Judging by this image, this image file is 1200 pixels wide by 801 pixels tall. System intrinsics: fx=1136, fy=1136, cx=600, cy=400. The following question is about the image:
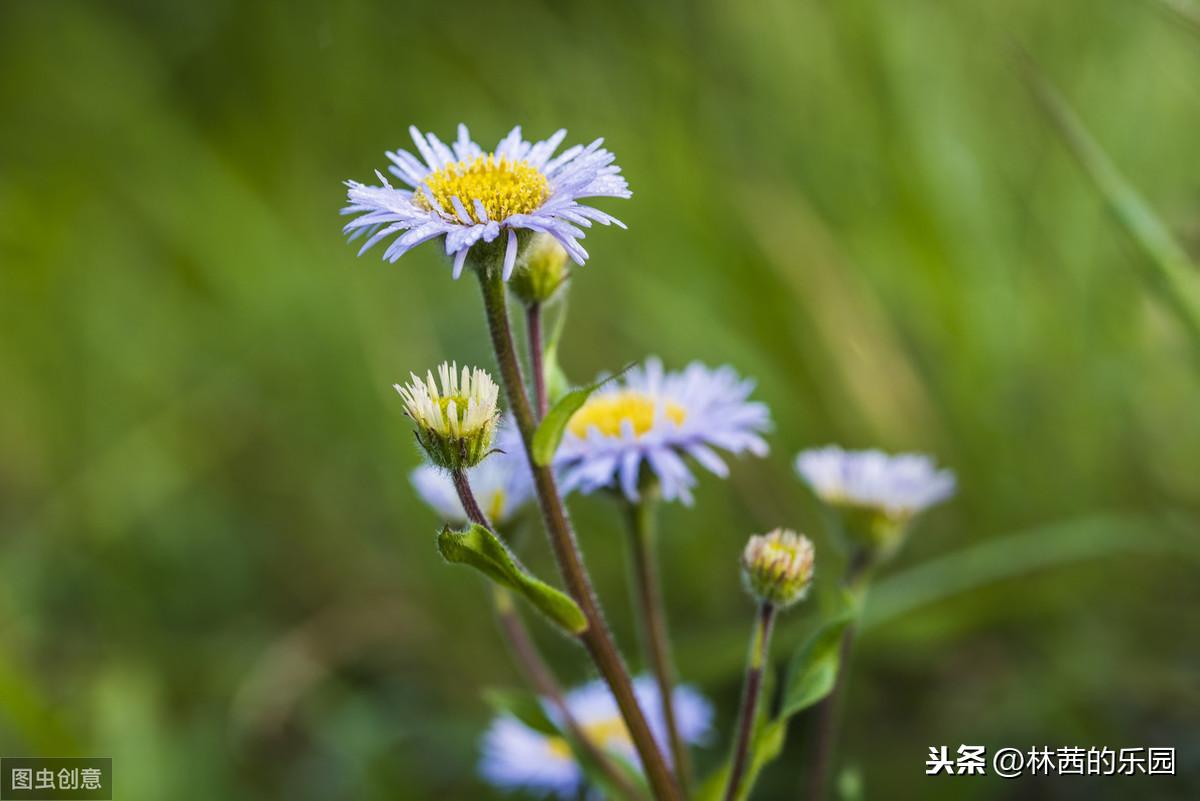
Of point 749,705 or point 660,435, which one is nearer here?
point 749,705

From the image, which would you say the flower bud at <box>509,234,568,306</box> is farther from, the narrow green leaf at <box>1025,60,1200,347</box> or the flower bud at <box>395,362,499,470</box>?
the narrow green leaf at <box>1025,60,1200,347</box>

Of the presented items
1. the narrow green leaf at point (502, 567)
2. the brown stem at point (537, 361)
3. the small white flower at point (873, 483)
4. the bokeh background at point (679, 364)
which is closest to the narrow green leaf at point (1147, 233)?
the bokeh background at point (679, 364)

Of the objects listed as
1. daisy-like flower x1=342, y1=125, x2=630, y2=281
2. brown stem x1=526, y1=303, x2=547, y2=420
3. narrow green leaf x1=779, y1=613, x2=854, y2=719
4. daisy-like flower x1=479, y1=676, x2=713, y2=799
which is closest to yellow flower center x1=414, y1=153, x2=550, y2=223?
daisy-like flower x1=342, y1=125, x2=630, y2=281

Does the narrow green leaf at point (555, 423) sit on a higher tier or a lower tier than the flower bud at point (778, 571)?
higher

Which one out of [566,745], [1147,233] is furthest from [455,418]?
[1147,233]

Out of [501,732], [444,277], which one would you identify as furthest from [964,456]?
[444,277]

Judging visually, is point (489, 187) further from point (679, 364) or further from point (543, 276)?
point (679, 364)

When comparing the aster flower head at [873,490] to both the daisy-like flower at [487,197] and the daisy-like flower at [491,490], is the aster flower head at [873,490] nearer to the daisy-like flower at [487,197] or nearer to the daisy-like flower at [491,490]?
the daisy-like flower at [491,490]
